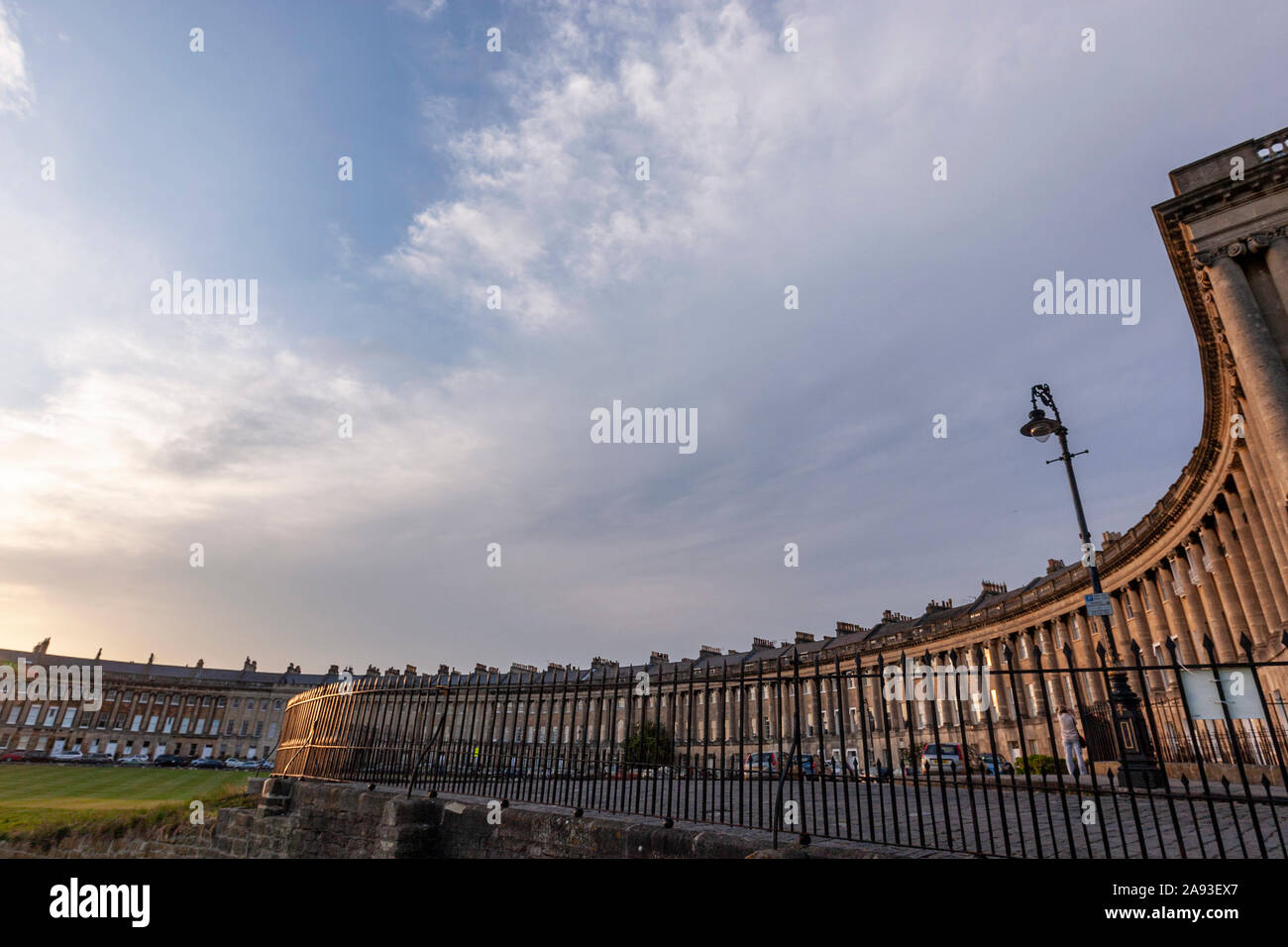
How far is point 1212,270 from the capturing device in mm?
17516

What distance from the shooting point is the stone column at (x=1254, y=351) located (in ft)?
50.6

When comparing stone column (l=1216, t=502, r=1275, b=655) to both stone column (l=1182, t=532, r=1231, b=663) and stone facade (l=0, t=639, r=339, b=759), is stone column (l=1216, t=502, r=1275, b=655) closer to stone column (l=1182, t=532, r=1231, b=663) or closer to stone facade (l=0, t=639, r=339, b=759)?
stone column (l=1182, t=532, r=1231, b=663)

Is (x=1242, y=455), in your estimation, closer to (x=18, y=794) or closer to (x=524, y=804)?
(x=524, y=804)

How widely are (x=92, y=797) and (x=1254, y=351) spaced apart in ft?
159

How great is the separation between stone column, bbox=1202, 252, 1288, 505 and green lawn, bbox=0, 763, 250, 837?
25.2 m

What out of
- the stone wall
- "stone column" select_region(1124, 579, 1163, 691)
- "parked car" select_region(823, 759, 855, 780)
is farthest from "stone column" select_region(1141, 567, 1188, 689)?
the stone wall

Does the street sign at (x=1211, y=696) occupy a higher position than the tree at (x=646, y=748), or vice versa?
the street sign at (x=1211, y=696)

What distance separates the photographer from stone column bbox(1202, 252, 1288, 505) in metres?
15.4

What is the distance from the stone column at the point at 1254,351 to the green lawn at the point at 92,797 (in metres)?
25.2

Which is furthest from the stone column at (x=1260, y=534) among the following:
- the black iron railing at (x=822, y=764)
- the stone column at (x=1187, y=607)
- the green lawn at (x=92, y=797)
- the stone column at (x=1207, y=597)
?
the green lawn at (x=92, y=797)

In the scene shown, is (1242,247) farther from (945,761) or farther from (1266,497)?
(945,761)

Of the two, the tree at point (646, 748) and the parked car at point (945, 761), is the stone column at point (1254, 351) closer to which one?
the parked car at point (945, 761)
